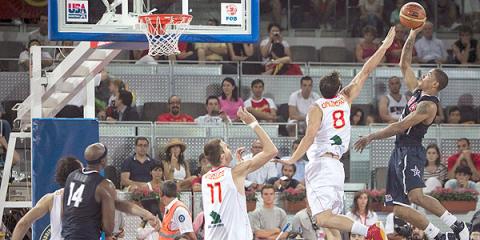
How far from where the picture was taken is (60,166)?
1426 centimetres

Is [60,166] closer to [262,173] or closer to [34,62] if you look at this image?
[34,62]

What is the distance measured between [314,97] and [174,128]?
9.56 feet

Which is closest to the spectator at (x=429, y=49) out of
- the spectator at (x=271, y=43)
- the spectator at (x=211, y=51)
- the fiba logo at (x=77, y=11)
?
the spectator at (x=271, y=43)

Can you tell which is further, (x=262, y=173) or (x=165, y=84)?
(x=165, y=84)

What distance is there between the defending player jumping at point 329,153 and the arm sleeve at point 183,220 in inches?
106

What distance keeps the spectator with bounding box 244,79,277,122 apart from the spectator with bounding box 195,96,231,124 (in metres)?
0.66

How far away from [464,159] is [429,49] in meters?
4.39

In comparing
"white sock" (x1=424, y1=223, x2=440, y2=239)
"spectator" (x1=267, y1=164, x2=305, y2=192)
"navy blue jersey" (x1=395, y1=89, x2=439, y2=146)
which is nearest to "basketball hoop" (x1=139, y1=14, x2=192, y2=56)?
"navy blue jersey" (x1=395, y1=89, x2=439, y2=146)

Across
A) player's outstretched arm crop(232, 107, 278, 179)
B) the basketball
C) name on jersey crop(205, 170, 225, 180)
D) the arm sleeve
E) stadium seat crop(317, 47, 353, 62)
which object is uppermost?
the basketball

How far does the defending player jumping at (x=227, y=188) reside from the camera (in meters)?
13.5

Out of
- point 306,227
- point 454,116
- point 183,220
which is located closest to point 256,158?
point 183,220

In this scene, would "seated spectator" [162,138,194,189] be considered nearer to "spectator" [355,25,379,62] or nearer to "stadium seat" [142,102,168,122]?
"stadium seat" [142,102,168,122]

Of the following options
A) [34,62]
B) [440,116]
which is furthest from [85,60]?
[440,116]

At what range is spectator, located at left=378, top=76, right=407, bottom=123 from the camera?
22516 millimetres
